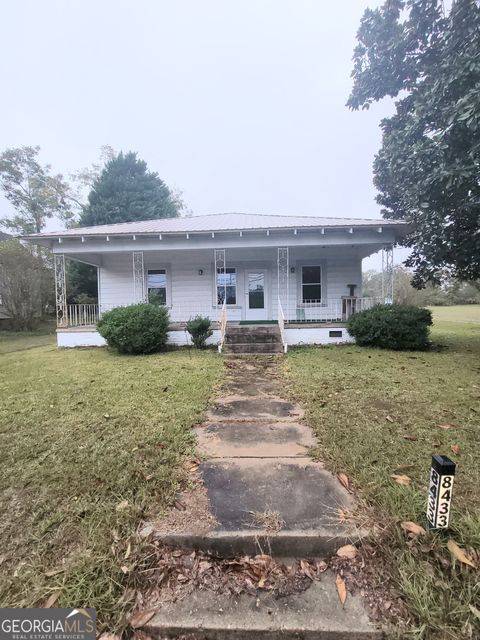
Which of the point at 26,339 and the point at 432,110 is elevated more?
the point at 432,110

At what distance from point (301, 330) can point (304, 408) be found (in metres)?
5.30

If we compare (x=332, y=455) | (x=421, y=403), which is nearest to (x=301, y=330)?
(x=421, y=403)

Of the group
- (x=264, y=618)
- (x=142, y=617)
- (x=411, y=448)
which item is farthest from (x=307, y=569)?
(x=411, y=448)

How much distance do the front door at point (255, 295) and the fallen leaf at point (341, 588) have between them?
32.0 ft

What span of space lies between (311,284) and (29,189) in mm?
26178

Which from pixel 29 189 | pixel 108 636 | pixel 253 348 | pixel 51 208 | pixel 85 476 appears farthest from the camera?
pixel 51 208

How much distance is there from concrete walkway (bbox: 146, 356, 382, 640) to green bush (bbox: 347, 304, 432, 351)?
5779mm

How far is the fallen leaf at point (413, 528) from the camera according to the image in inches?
67.4

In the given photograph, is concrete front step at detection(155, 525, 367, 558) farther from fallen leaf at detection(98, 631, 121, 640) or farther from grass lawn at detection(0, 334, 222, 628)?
fallen leaf at detection(98, 631, 121, 640)

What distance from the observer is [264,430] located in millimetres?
3260

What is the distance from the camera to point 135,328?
26.2 feet

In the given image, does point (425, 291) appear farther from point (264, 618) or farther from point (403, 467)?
point (264, 618)

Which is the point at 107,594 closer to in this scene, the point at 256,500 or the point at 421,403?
the point at 256,500

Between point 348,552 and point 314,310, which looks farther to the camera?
point 314,310
